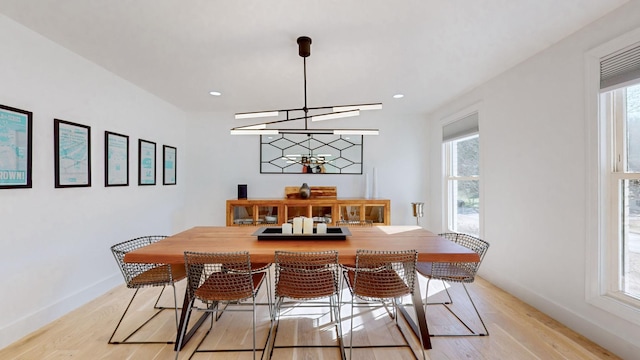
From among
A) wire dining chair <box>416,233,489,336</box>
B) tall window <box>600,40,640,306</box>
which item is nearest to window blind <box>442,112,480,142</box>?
tall window <box>600,40,640,306</box>

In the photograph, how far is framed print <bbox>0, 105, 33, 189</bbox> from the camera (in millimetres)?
2035

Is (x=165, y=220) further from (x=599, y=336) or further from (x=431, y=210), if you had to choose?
(x=599, y=336)

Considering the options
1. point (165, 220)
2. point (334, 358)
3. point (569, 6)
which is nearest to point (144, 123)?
point (165, 220)

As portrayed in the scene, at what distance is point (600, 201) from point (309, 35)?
260cm

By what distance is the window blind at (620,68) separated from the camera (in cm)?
185

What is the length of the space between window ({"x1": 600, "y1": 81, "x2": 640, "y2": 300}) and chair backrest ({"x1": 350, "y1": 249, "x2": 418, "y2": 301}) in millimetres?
1570

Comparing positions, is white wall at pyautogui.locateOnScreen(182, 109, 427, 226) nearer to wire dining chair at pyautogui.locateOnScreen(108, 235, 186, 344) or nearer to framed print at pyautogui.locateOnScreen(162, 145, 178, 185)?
framed print at pyautogui.locateOnScreen(162, 145, 178, 185)

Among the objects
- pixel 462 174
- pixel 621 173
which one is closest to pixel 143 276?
pixel 621 173

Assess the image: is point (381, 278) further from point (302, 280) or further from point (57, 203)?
point (57, 203)

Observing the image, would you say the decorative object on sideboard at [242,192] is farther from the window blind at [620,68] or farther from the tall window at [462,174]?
the window blind at [620,68]

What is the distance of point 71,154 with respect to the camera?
101 inches

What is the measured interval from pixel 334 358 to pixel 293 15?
8.05 feet

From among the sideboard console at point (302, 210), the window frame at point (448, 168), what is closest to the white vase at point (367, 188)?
the sideboard console at point (302, 210)

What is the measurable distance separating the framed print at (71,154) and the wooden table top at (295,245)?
1186 millimetres
